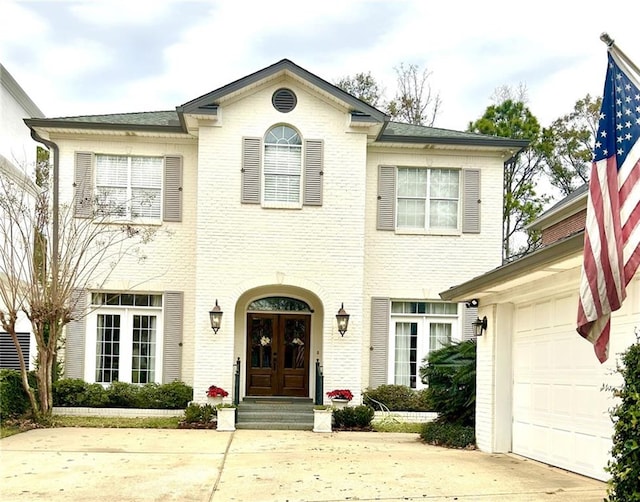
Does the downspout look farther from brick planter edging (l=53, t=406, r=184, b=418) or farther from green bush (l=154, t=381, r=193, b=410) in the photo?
green bush (l=154, t=381, r=193, b=410)

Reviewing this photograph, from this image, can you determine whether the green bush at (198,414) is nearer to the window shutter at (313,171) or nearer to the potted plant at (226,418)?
A: the potted plant at (226,418)

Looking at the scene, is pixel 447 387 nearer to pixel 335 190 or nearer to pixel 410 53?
pixel 335 190

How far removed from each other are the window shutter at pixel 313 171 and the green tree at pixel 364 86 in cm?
1469

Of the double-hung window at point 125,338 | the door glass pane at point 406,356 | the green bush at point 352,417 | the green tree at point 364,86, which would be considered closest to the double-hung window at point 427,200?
the door glass pane at point 406,356

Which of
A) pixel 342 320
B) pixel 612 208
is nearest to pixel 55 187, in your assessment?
pixel 342 320

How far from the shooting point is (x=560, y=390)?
1030 cm

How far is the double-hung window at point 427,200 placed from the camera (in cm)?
1908

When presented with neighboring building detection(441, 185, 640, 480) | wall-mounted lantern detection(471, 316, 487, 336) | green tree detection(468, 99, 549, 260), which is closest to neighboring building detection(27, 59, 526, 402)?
neighboring building detection(441, 185, 640, 480)

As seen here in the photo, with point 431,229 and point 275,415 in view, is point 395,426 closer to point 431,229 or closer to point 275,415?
point 275,415

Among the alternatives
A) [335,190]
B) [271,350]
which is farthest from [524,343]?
[271,350]

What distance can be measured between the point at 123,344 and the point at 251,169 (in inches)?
197

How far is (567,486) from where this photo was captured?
9047 millimetres

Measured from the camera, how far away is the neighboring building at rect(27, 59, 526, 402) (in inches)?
698

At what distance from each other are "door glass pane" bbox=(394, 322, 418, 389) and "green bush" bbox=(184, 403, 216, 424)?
4711 mm
